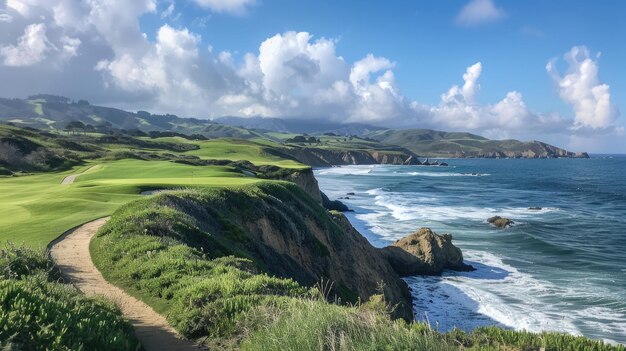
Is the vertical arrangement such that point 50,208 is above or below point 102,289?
above

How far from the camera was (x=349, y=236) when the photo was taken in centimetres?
3014

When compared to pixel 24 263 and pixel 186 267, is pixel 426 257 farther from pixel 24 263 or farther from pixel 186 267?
pixel 24 263

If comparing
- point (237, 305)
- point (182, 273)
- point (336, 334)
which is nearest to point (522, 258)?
point (182, 273)

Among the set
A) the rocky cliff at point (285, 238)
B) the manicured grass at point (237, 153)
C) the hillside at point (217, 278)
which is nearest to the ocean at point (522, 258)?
the hillside at point (217, 278)

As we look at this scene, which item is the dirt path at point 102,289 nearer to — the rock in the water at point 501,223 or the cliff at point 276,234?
the cliff at point 276,234

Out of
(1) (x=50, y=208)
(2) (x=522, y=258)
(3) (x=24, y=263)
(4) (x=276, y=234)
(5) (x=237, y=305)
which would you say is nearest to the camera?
(5) (x=237, y=305)

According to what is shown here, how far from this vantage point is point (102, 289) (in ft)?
37.3

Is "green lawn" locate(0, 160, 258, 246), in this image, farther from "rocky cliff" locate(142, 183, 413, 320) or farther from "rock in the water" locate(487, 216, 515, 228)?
"rock in the water" locate(487, 216, 515, 228)

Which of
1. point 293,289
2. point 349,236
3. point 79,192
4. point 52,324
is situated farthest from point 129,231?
point 349,236

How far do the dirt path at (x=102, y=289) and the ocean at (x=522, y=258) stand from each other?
508cm

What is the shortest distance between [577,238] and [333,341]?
4564cm

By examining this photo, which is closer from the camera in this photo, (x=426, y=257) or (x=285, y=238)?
(x=285, y=238)

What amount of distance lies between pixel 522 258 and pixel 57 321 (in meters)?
37.0

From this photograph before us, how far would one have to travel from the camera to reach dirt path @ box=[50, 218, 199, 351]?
330 inches
